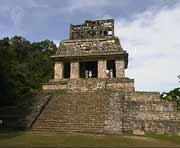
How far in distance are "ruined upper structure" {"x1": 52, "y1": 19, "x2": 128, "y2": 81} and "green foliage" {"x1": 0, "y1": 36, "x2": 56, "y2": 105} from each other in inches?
145

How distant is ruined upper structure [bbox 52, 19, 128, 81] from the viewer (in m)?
23.7

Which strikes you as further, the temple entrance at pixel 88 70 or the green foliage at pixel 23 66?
the temple entrance at pixel 88 70

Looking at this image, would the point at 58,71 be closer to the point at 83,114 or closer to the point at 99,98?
the point at 99,98

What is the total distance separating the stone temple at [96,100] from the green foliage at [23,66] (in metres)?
2.05

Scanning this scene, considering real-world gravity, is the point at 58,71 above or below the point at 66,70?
below

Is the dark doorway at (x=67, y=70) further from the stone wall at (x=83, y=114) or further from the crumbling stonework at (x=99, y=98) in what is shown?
the stone wall at (x=83, y=114)

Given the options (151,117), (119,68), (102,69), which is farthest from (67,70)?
(151,117)

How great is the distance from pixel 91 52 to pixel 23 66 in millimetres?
12004

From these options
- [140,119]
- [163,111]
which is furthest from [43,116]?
[163,111]

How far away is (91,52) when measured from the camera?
2423 centimetres

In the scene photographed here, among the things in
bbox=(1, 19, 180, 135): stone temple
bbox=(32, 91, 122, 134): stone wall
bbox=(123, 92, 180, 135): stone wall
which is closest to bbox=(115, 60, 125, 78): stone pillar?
bbox=(1, 19, 180, 135): stone temple

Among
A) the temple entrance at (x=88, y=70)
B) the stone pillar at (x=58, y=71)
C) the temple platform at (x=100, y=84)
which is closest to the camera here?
the temple platform at (x=100, y=84)

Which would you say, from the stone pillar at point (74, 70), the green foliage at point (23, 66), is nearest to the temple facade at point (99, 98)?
the stone pillar at point (74, 70)

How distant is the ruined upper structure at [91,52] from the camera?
23.7 m
